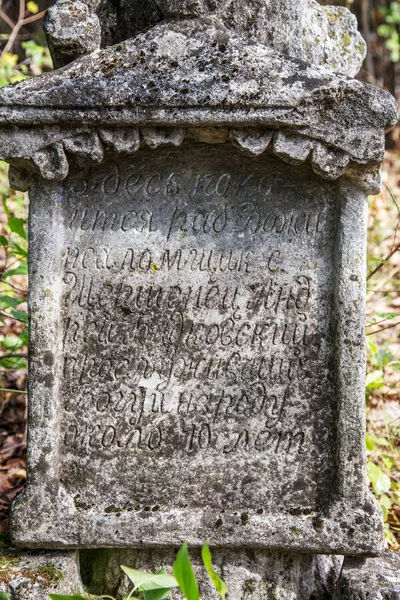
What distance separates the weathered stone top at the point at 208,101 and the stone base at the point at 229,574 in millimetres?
1359

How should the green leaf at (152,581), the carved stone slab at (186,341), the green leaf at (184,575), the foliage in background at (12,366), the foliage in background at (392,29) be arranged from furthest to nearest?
the foliage in background at (392,29)
the foliage in background at (12,366)
the carved stone slab at (186,341)
the green leaf at (152,581)
the green leaf at (184,575)

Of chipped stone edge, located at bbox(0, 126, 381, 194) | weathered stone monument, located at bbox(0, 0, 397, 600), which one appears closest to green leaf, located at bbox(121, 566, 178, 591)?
weathered stone monument, located at bbox(0, 0, 397, 600)

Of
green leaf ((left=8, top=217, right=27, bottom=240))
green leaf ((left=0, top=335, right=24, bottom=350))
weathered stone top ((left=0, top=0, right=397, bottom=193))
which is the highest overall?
weathered stone top ((left=0, top=0, right=397, bottom=193))

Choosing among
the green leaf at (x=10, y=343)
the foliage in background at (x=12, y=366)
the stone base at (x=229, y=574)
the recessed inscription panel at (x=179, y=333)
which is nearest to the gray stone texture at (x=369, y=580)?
the stone base at (x=229, y=574)

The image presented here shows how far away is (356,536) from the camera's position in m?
2.58

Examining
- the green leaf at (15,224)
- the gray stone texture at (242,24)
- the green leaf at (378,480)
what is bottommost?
the green leaf at (378,480)

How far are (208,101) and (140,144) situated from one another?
28 centimetres

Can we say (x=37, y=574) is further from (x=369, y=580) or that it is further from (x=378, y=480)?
Result: (x=378, y=480)

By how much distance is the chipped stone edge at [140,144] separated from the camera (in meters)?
2.46

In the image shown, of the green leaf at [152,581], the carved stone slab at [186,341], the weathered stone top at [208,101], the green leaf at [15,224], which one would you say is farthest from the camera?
the green leaf at [15,224]

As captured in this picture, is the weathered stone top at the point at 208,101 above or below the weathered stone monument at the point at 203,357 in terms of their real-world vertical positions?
above

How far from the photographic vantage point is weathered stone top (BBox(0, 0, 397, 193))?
94.4 inches

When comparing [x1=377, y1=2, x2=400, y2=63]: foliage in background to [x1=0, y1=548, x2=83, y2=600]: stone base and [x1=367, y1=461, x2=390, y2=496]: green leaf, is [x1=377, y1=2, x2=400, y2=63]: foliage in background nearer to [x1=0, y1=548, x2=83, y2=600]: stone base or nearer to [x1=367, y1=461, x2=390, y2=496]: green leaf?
[x1=367, y1=461, x2=390, y2=496]: green leaf

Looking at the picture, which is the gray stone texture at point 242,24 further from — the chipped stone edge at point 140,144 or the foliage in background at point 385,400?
the foliage in background at point 385,400
